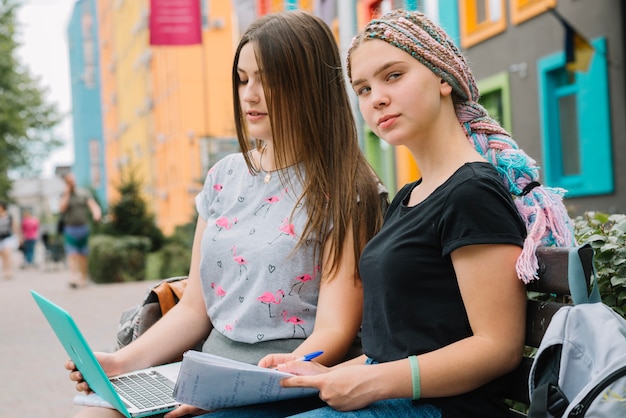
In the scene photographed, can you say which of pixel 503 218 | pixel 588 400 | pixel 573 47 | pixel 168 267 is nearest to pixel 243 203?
pixel 503 218

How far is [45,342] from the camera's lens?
8.95 meters

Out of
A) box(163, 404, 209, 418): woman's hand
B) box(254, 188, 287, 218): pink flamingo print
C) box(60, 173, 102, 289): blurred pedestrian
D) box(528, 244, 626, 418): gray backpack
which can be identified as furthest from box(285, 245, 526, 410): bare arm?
box(60, 173, 102, 289): blurred pedestrian

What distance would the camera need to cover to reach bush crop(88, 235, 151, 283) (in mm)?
16609

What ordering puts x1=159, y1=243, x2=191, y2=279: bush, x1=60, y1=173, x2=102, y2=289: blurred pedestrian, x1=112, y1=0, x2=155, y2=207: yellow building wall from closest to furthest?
1. x1=60, y1=173, x2=102, y2=289: blurred pedestrian
2. x1=159, y1=243, x2=191, y2=279: bush
3. x1=112, y1=0, x2=155, y2=207: yellow building wall

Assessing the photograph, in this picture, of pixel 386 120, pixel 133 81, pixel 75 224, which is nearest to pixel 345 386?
pixel 386 120

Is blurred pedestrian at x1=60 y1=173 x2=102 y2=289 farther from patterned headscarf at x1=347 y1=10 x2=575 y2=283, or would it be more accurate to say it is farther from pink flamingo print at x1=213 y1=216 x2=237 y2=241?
patterned headscarf at x1=347 y1=10 x2=575 y2=283

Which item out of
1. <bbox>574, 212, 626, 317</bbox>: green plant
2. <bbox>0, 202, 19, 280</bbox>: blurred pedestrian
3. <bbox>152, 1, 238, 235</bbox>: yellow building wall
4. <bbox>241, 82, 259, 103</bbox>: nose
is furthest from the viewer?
<bbox>152, 1, 238, 235</bbox>: yellow building wall

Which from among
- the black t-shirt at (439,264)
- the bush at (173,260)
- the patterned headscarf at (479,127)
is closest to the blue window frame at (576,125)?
the bush at (173,260)

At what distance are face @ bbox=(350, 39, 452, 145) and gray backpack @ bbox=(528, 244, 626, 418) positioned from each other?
52 cm

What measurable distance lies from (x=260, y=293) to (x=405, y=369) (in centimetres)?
78

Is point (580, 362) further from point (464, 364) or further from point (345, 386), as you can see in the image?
point (345, 386)

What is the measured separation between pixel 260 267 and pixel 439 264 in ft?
2.59

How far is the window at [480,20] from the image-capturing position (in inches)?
519

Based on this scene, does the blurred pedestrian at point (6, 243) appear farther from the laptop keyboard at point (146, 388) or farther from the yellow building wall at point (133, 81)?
the laptop keyboard at point (146, 388)
